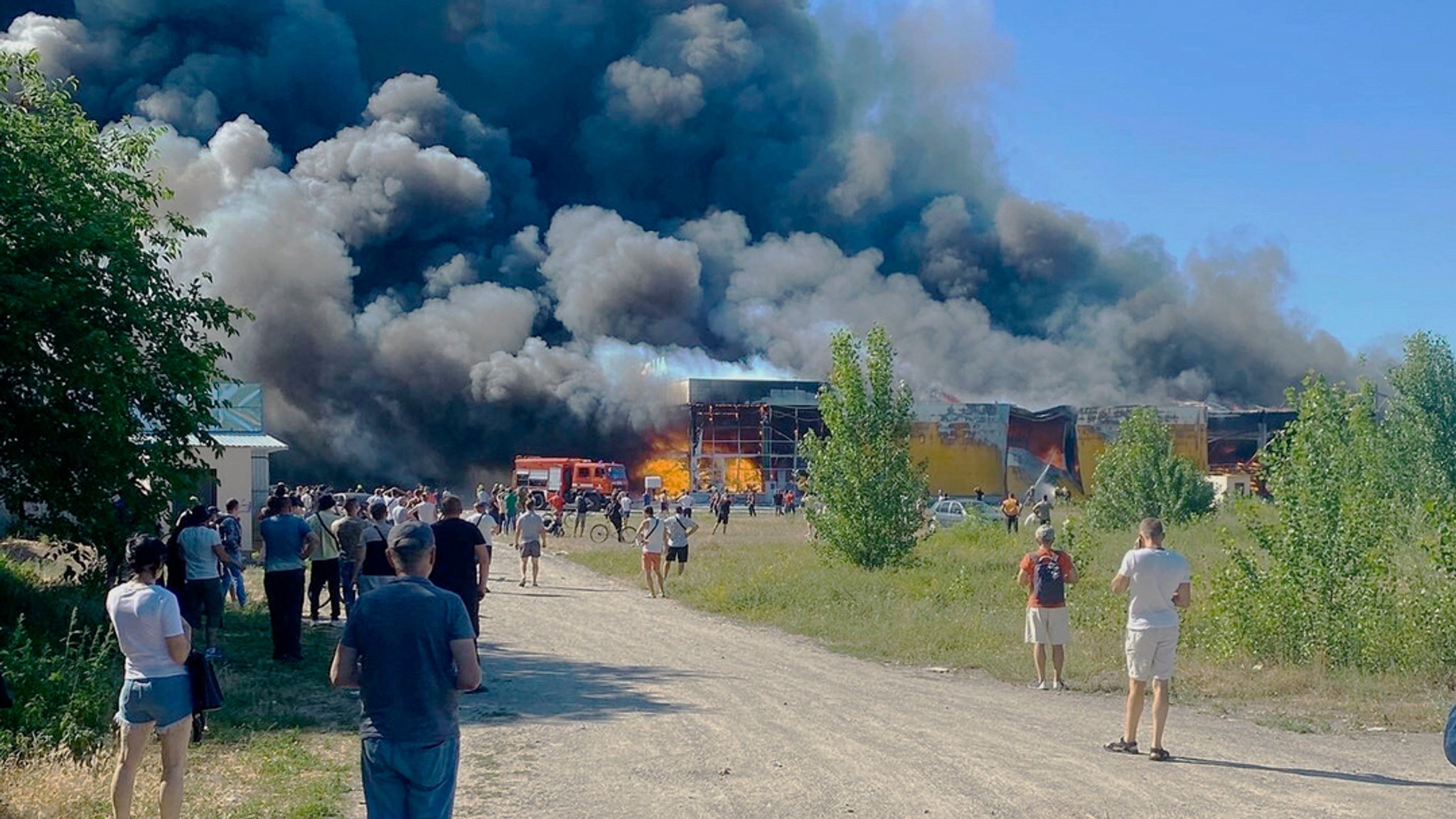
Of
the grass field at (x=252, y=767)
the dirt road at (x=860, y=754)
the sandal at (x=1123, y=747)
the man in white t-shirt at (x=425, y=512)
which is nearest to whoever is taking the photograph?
the grass field at (x=252, y=767)

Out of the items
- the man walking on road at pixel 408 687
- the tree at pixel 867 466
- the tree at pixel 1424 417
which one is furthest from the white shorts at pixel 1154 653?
the tree at pixel 1424 417

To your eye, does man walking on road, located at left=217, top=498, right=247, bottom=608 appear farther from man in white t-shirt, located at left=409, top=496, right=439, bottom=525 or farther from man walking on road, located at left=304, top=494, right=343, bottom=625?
man in white t-shirt, located at left=409, top=496, right=439, bottom=525

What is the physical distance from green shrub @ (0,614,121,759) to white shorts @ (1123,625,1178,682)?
6.74 metres

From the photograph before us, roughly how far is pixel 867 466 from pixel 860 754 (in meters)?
15.6

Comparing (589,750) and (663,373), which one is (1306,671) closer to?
(589,750)

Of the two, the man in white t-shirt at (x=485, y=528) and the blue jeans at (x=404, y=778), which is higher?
the man in white t-shirt at (x=485, y=528)

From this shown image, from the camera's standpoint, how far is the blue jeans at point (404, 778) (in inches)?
193

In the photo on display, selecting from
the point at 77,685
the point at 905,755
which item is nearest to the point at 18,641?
the point at 77,685

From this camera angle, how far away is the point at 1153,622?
8555 mm

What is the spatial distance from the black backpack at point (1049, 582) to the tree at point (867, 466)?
11.7 m

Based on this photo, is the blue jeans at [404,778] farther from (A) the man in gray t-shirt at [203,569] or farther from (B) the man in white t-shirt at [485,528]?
(A) the man in gray t-shirt at [203,569]

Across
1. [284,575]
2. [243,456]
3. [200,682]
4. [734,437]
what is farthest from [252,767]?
[734,437]

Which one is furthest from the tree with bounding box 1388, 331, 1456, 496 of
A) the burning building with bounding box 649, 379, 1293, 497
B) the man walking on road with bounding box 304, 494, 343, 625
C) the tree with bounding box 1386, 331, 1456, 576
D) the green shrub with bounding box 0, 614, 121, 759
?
the green shrub with bounding box 0, 614, 121, 759

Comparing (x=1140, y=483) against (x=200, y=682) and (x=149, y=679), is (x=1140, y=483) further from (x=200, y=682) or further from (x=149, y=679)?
(x=149, y=679)
